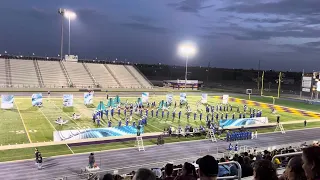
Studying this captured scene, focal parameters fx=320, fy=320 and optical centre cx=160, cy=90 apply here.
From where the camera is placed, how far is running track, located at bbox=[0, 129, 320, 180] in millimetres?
17734

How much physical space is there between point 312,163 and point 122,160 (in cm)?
1779

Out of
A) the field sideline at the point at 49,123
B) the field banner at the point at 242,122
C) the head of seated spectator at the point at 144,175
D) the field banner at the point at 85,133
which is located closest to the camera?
the head of seated spectator at the point at 144,175

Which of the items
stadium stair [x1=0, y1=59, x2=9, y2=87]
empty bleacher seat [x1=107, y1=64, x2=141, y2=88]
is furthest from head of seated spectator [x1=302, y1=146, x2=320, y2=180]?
empty bleacher seat [x1=107, y1=64, x2=141, y2=88]

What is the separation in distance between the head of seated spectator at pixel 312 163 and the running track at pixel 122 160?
14696mm

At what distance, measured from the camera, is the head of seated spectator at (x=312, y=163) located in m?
3.70

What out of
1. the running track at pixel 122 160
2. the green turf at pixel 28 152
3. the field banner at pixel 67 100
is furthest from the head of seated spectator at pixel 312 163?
the field banner at pixel 67 100

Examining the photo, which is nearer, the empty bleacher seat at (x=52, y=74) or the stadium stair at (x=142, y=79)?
the empty bleacher seat at (x=52, y=74)

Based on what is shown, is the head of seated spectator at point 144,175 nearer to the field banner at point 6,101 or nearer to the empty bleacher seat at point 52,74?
the field banner at point 6,101

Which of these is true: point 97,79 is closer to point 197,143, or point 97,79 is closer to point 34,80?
point 34,80

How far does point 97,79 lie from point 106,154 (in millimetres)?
48604

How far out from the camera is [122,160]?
2062cm

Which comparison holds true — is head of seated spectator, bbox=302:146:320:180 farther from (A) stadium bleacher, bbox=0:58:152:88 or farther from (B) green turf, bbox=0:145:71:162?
(A) stadium bleacher, bbox=0:58:152:88

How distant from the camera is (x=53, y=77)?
212ft

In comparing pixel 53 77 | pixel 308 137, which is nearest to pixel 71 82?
pixel 53 77
